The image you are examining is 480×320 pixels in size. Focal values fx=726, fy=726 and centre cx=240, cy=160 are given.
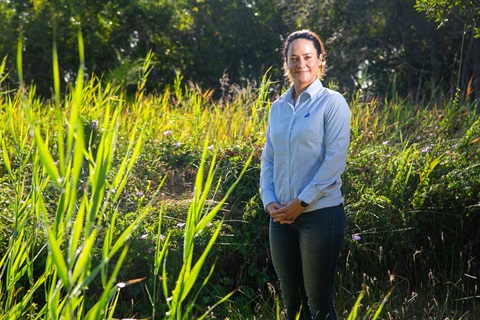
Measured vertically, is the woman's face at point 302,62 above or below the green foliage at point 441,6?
below

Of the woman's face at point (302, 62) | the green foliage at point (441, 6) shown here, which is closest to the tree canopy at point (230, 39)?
the green foliage at point (441, 6)

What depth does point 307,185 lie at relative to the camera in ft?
10.1

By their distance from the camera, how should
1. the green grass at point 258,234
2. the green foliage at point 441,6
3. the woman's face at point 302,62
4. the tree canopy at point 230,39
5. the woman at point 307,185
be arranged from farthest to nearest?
the tree canopy at point 230,39 → the green foliage at point 441,6 → the green grass at point 258,234 → the woman's face at point 302,62 → the woman at point 307,185

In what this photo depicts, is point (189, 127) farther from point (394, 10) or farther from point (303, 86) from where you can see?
point (394, 10)

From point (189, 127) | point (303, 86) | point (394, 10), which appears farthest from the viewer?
point (394, 10)

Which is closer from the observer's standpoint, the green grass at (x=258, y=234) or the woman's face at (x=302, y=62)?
the woman's face at (x=302, y=62)

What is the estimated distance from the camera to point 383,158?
532cm

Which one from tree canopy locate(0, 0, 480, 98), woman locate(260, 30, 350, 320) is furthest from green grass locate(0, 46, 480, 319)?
tree canopy locate(0, 0, 480, 98)

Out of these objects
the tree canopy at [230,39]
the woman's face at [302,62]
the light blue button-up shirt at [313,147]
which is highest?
the tree canopy at [230,39]

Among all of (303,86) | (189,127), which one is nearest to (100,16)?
(189,127)

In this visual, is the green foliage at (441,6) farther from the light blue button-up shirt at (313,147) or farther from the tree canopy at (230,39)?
the tree canopy at (230,39)

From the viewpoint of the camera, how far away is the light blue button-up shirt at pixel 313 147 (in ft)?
10.2

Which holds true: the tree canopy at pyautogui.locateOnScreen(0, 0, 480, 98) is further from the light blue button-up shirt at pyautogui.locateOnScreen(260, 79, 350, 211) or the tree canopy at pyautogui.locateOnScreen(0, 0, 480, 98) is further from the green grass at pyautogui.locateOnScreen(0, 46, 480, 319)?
the light blue button-up shirt at pyautogui.locateOnScreen(260, 79, 350, 211)

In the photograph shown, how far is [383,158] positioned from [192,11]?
39.5ft
